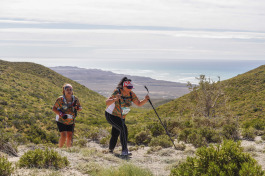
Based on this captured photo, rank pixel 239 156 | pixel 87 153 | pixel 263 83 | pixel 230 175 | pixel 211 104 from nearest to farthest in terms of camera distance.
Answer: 1. pixel 230 175
2. pixel 239 156
3. pixel 87 153
4. pixel 211 104
5. pixel 263 83

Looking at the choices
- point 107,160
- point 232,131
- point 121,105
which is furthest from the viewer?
point 232,131

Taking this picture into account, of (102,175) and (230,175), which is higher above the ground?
(230,175)

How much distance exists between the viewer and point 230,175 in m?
3.39

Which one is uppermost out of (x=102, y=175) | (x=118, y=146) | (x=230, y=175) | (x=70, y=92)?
(x=70, y=92)

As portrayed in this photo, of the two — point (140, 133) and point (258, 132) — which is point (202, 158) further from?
point (258, 132)

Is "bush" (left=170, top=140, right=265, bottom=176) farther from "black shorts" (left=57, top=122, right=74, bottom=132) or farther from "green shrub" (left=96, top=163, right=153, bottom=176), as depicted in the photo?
"black shorts" (left=57, top=122, right=74, bottom=132)

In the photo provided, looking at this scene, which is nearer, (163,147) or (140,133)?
(163,147)

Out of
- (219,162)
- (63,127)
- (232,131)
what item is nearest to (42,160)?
(63,127)

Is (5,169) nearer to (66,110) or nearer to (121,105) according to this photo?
(66,110)

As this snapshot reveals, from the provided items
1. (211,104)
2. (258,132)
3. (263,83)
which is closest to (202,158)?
(258,132)

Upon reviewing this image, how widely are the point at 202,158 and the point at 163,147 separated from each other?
4.49 m

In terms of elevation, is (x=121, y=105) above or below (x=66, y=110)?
above

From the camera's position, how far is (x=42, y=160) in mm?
5035

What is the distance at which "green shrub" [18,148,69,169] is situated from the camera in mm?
4920
